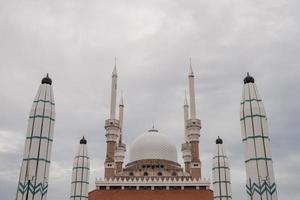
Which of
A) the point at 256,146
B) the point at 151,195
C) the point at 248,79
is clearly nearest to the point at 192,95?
the point at 151,195

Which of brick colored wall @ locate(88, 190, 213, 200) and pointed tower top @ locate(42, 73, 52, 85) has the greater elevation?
pointed tower top @ locate(42, 73, 52, 85)

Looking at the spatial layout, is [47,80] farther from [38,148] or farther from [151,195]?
[151,195]

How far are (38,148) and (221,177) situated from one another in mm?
19571

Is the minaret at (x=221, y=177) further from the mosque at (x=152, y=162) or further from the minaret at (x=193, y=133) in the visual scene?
the minaret at (x=193, y=133)

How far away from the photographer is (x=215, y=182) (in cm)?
3862

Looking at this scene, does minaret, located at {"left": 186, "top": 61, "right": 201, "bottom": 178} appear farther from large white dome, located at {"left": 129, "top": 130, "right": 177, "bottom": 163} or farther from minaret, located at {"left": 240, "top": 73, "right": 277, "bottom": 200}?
minaret, located at {"left": 240, "top": 73, "right": 277, "bottom": 200}

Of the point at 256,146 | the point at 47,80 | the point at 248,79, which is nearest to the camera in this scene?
the point at 256,146

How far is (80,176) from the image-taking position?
3994 cm

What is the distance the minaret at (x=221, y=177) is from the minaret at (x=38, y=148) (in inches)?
716

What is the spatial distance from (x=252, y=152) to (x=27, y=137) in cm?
1748

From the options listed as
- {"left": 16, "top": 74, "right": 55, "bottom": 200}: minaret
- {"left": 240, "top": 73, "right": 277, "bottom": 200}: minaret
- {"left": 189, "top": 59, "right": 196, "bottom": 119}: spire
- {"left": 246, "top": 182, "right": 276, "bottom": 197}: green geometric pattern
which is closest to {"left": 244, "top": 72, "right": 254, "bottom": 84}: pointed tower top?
{"left": 240, "top": 73, "right": 277, "bottom": 200}: minaret

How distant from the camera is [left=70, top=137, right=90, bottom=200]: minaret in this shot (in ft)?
130

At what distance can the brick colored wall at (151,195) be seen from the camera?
50.1m

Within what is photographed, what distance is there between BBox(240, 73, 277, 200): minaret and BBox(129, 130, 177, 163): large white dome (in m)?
33.7
